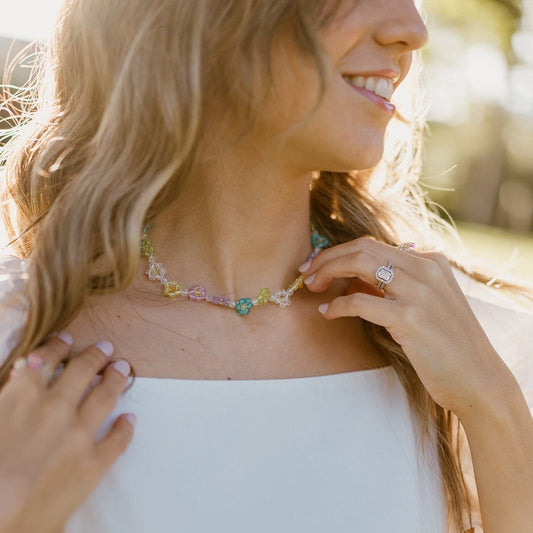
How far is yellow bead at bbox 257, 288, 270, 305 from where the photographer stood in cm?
211

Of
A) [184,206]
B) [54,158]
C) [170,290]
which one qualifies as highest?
[54,158]

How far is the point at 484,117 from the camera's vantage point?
65.5 ft

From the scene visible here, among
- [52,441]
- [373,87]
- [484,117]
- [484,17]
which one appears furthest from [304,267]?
[484,117]

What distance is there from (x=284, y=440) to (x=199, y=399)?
0.23 metres

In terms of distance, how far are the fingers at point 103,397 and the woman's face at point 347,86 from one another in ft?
2.24

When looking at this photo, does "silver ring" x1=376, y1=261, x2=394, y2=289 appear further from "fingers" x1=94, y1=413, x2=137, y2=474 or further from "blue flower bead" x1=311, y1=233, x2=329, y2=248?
"fingers" x1=94, y1=413, x2=137, y2=474

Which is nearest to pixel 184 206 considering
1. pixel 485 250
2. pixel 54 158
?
pixel 54 158

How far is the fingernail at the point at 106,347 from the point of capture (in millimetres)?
1793

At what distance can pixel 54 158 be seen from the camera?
6.86ft

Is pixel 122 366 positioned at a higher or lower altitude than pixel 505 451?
higher

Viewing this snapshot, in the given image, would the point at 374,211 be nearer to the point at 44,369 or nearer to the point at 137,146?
the point at 137,146

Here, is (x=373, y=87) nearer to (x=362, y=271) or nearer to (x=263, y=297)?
(x=362, y=271)

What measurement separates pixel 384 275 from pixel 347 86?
473 mm

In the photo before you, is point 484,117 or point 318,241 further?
point 484,117
